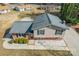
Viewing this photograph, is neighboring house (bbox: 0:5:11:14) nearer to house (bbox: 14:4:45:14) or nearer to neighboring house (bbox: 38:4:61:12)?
house (bbox: 14:4:45:14)

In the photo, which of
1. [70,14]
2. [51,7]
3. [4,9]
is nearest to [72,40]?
[70,14]

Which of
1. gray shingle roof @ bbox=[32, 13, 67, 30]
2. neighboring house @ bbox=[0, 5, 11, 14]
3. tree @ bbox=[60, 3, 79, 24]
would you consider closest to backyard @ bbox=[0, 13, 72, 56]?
neighboring house @ bbox=[0, 5, 11, 14]

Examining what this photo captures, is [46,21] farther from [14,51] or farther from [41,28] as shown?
[14,51]

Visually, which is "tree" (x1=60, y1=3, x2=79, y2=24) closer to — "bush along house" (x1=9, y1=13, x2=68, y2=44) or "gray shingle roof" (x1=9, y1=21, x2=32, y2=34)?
"bush along house" (x1=9, y1=13, x2=68, y2=44)

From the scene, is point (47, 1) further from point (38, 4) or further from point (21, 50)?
point (21, 50)

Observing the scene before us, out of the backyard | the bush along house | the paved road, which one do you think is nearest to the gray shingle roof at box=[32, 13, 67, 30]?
the bush along house

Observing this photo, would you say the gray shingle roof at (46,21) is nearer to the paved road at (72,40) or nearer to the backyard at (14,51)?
the paved road at (72,40)

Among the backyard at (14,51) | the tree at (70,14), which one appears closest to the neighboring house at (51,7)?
the tree at (70,14)

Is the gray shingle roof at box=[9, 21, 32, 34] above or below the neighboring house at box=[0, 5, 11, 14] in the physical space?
below
